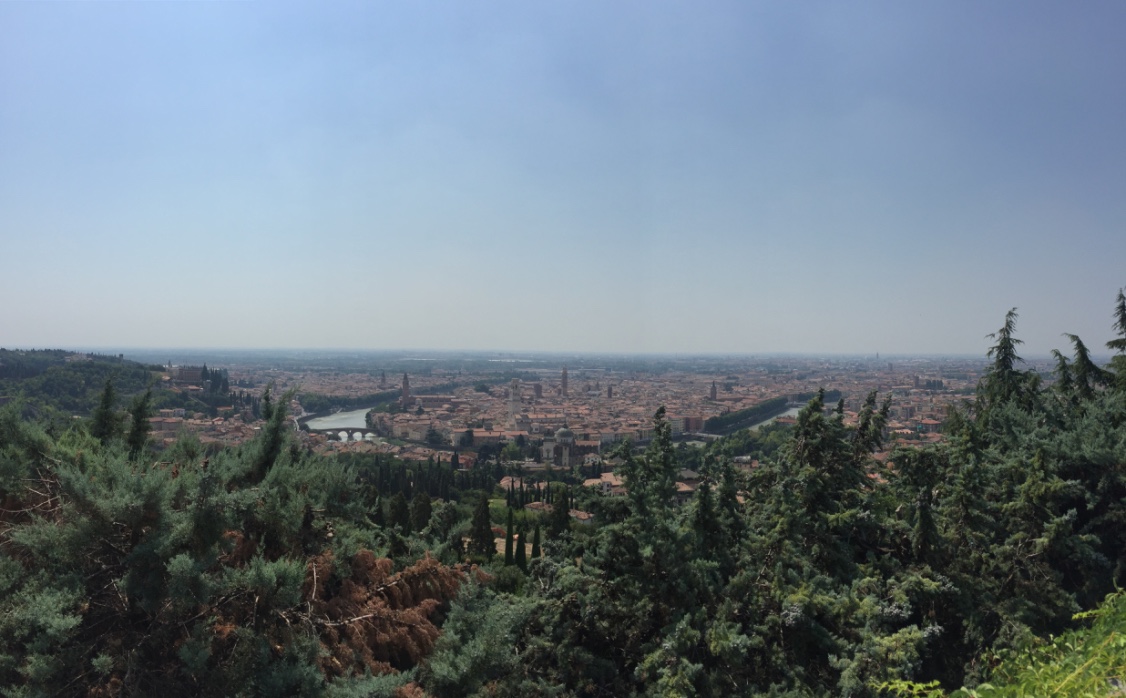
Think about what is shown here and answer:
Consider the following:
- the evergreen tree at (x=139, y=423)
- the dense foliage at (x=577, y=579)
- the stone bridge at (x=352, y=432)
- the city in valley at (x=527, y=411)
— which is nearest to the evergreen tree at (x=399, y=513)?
the evergreen tree at (x=139, y=423)

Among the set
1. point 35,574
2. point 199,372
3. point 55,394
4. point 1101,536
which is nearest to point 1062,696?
point 35,574

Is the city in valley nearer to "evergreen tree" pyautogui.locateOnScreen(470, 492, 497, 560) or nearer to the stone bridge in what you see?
the stone bridge

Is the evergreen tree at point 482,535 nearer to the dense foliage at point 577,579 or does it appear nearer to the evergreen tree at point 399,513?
the evergreen tree at point 399,513

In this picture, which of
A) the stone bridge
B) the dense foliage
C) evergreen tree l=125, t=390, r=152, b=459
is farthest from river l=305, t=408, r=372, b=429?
the dense foliage

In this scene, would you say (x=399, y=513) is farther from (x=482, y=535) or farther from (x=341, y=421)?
(x=341, y=421)

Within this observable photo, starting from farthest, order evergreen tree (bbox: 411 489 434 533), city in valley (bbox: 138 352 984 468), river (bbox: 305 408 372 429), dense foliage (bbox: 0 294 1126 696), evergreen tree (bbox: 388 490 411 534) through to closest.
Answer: river (bbox: 305 408 372 429) < city in valley (bbox: 138 352 984 468) < evergreen tree (bbox: 411 489 434 533) < evergreen tree (bbox: 388 490 411 534) < dense foliage (bbox: 0 294 1126 696)

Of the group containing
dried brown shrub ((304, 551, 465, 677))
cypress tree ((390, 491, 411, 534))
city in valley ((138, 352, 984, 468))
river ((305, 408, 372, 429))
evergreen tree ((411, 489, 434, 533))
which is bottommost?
river ((305, 408, 372, 429))

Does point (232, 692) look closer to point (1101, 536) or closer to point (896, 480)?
point (896, 480)
